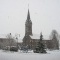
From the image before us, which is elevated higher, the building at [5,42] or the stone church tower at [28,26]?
the stone church tower at [28,26]

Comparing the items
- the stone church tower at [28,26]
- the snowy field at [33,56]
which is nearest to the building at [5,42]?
the snowy field at [33,56]

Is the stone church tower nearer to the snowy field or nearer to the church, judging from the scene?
the church

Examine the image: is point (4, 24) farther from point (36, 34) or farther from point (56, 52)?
point (56, 52)

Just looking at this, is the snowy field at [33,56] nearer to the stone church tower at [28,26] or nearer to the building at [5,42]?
the building at [5,42]

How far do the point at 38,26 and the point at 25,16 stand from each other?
320 mm

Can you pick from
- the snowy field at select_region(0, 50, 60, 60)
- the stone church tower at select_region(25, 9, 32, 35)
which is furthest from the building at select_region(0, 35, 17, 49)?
the stone church tower at select_region(25, 9, 32, 35)

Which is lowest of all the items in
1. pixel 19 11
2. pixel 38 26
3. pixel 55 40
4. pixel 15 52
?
pixel 15 52

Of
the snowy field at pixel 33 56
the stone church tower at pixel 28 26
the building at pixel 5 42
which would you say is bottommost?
the snowy field at pixel 33 56

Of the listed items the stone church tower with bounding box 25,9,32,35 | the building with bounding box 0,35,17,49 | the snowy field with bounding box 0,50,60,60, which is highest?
the stone church tower with bounding box 25,9,32,35

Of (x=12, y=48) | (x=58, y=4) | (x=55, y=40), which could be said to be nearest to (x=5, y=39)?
(x=12, y=48)

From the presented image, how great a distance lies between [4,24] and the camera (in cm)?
393

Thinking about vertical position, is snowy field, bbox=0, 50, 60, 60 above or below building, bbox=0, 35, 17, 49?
below

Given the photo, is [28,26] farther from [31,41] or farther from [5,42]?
[5,42]

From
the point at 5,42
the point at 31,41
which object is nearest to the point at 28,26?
the point at 31,41
